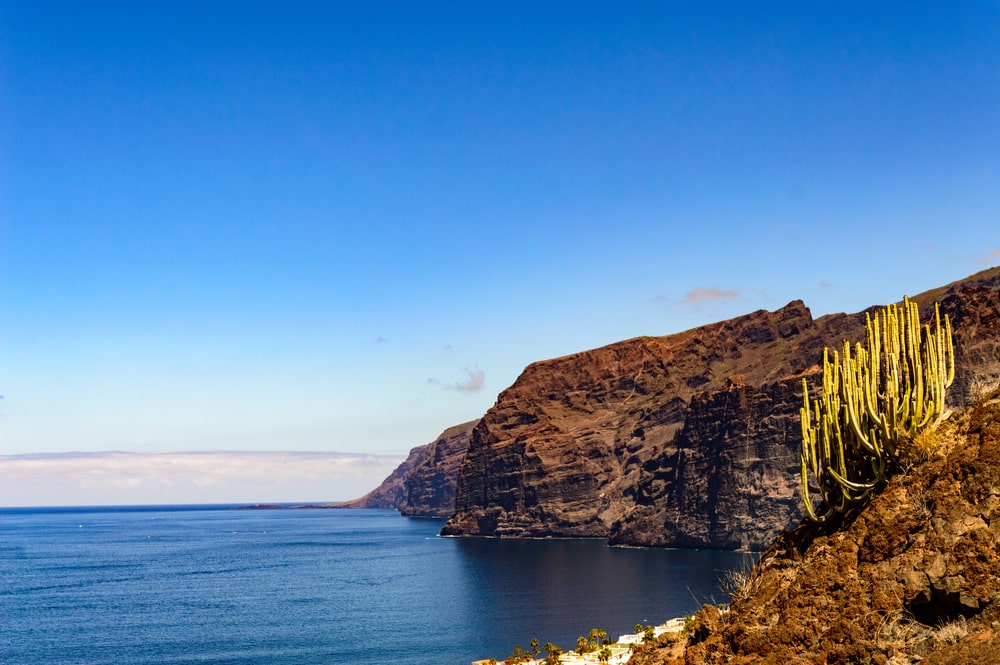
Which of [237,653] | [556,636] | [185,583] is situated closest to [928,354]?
[556,636]

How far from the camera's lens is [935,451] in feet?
60.3

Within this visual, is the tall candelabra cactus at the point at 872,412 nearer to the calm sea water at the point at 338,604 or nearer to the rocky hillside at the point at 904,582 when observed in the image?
the rocky hillside at the point at 904,582

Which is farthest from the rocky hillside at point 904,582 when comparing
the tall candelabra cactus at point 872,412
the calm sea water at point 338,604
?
the calm sea water at point 338,604

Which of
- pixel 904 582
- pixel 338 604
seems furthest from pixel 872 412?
pixel 338 604

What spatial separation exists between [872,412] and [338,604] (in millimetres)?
95288

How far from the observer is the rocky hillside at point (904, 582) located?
16469mm

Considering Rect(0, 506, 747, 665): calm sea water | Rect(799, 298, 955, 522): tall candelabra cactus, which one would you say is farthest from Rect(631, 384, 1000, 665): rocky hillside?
Rect(0, 506, 747, 665): calm sea water

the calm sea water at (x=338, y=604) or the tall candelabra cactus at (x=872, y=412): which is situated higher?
the tall candelabra cactus at (x=872, y=412)

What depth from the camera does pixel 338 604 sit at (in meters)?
106

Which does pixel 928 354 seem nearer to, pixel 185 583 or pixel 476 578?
pixel 476 578

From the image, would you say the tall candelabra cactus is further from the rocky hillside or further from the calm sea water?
the calm sea water

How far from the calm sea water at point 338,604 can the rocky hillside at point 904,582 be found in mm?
42106

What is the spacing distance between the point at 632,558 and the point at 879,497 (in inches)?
5361

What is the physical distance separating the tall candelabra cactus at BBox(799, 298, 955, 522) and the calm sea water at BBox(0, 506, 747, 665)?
40.7 m
